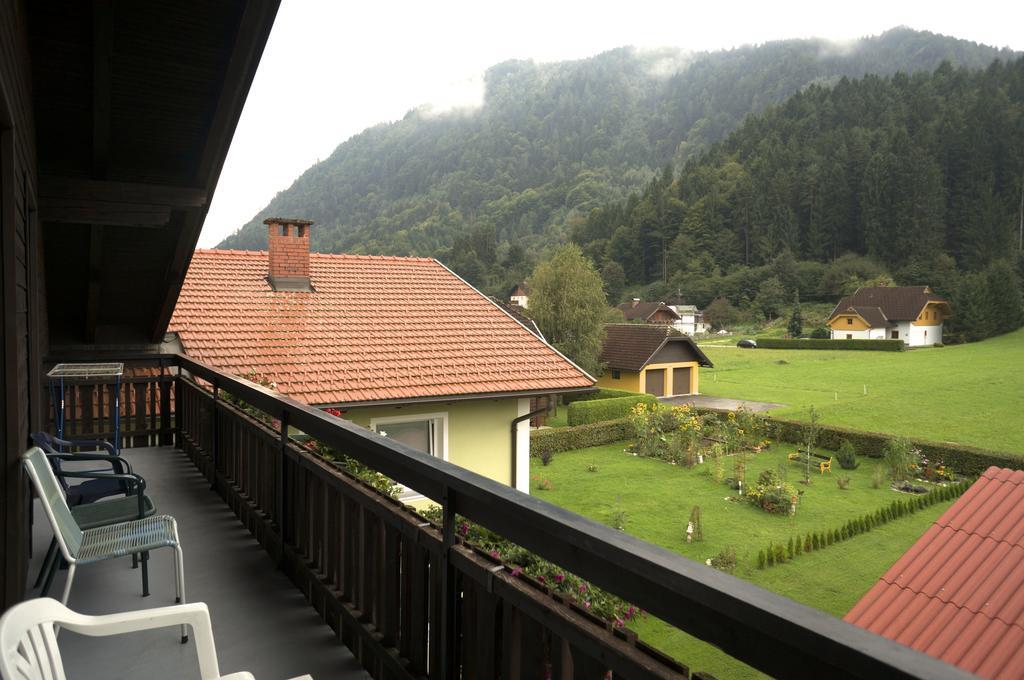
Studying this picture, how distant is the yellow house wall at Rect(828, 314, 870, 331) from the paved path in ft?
118

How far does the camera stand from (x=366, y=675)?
2.56m

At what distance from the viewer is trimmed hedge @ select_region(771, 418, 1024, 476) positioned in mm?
18875

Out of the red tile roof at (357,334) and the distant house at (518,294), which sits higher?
the distant house at (518,294)

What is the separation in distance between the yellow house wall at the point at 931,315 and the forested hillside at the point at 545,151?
28584 millimetres

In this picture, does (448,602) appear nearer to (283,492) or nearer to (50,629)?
(50,629)

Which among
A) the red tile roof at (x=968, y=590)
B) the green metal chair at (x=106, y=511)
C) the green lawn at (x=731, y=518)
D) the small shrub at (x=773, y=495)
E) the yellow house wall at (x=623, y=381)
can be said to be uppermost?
the green metal chair at (x=106, y=511)

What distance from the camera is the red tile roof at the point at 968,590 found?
4.47m

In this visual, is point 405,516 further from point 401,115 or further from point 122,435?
point 401,115

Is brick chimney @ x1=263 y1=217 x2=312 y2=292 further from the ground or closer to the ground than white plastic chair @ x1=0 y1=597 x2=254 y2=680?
further from the ground

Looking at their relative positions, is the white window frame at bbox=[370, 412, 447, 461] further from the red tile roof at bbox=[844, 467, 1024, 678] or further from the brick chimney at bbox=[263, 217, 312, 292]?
the red tile roof at bbox=[844, 467, 1024, 678]

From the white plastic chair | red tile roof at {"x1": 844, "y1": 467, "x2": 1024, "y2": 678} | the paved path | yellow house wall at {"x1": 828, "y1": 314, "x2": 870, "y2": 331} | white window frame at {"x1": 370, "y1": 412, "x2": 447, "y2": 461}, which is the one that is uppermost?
yellow house wall at {"x1": 828, "y1": 314, "x2": 870, "y2": 331}

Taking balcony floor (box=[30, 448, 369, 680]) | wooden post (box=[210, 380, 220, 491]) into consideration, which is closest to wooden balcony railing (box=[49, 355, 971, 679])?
balcony floor (box=[30, 448, 369, 680])

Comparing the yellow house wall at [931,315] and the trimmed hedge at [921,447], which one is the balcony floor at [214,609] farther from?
the yellow house wall at [931,315]

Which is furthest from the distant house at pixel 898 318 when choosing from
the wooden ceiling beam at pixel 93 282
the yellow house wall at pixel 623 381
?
the wooden ceiling beam at pixel 93 282
